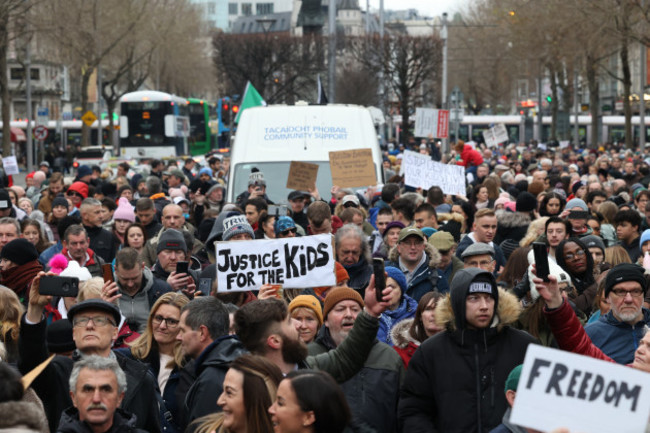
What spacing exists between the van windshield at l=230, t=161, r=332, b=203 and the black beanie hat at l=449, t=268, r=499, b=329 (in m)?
9.15

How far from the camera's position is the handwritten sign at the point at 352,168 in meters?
13.9

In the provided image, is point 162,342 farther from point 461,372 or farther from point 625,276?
point 625,276

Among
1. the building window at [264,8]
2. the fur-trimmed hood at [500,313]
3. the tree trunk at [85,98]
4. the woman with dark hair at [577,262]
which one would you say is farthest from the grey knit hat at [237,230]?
the building window at [264,8]

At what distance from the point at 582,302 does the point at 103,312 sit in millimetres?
3603

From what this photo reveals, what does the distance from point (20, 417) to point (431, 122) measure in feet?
70.5

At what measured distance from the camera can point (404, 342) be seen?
254 inches

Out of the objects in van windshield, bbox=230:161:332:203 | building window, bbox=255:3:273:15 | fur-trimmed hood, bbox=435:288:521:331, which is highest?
building window, bbox=255:3:273:15

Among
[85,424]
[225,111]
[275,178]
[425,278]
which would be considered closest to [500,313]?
[85,424]

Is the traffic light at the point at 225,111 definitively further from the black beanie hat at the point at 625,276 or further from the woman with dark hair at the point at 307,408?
the woman with dark hair at the point at 307,408

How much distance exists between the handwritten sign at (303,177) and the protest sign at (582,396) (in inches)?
392

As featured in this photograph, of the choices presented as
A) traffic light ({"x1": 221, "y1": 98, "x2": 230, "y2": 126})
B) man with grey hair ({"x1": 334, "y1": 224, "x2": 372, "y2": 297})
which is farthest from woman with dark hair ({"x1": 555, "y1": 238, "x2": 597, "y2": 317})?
traffic light ({"x1": 221, "y1": 98, "x2": 230, "y2": 126})

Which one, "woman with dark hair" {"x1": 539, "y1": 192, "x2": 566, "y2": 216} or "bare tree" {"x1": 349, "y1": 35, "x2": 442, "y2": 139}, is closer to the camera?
"woman with dark hair" {"x1": 539, "y1": 192, "x2": 566, "y2": 216}

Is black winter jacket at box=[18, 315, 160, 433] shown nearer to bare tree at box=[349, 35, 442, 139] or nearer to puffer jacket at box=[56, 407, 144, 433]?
puffer jacket at box=[56, 407, 144, 433]

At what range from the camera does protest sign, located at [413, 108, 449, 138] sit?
24984 millimetres
